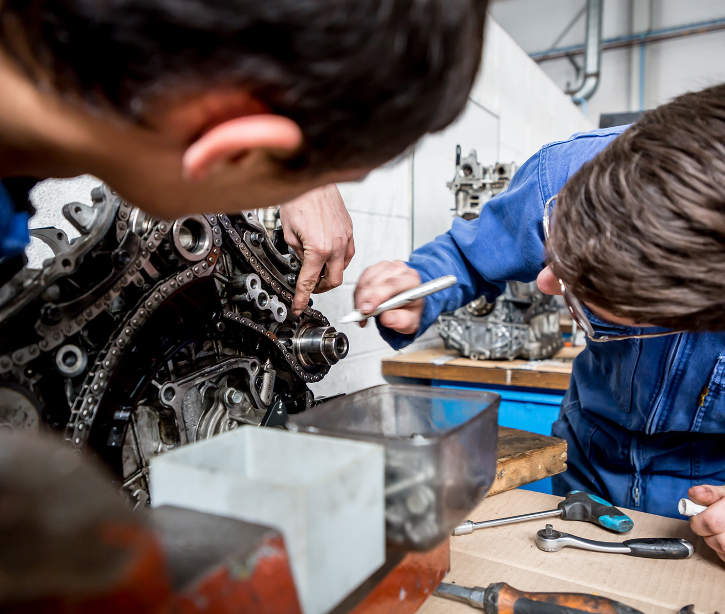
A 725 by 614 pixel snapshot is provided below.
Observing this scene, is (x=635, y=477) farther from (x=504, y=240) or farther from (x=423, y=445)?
(x=423, y=445)

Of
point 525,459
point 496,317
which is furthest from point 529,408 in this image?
point 525,459

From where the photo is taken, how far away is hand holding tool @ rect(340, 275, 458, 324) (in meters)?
0.91

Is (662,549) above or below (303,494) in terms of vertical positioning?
below

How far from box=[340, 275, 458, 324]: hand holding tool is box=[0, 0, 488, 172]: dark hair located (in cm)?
53

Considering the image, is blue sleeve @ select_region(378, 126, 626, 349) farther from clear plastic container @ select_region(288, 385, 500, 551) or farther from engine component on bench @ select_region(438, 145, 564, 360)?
engine component on bench @ select_region(438, 145, 564, 360)

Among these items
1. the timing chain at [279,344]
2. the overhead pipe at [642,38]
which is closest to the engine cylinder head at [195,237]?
the timing chain at [279,344]

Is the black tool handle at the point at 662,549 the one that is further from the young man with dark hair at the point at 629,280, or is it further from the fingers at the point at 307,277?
the fingers at the point at 307,277

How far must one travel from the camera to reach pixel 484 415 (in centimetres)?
54

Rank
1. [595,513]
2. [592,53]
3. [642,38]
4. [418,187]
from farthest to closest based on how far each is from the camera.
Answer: [642,38] → [592,53] → [418,187] → [595,513]

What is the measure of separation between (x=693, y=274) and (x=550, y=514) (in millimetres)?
519

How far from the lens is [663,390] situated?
0.95m

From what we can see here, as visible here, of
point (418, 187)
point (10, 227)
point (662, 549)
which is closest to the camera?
point (10, 227)

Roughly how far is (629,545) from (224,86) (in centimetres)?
82

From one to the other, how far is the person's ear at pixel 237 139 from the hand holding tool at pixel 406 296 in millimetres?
554
